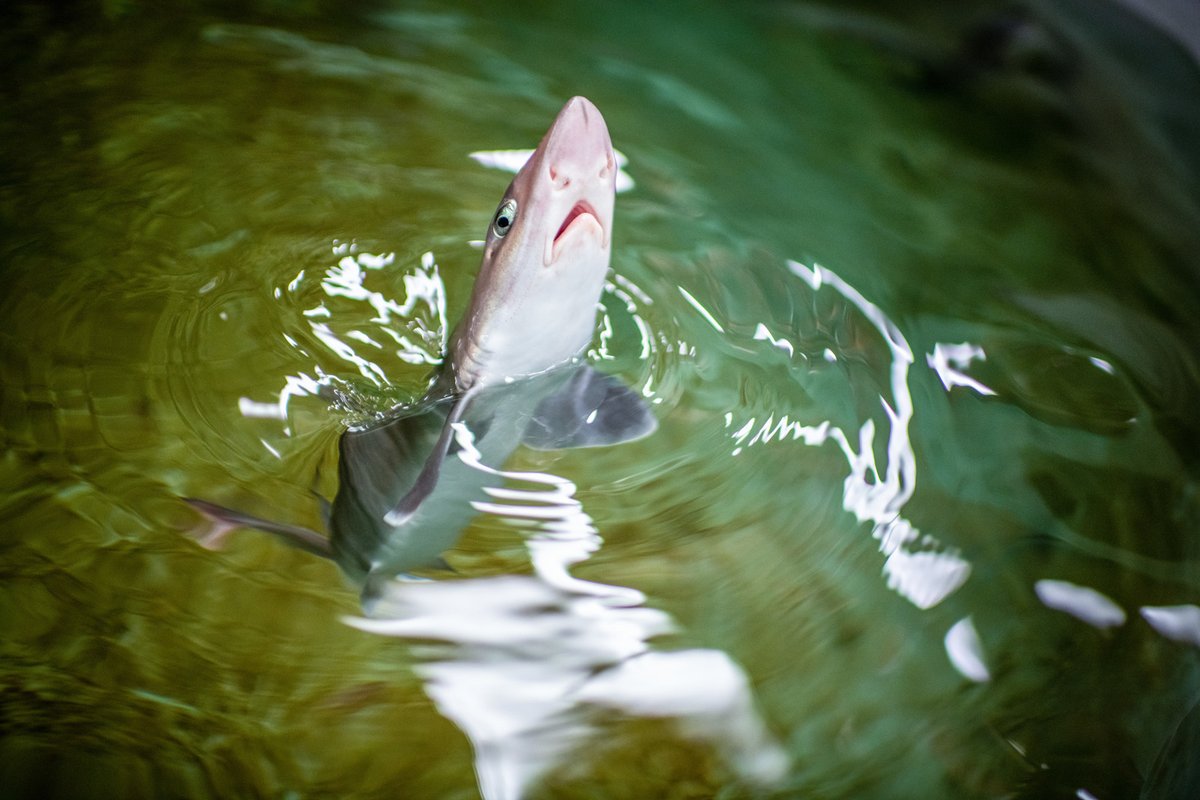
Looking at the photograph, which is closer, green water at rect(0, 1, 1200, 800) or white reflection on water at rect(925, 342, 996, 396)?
green water at rect(0, 1, 1200, 800)

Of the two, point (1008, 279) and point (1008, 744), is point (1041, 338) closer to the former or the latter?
point (1008, 279)

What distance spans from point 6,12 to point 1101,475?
8.29ft

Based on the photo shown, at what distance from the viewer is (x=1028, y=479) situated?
1640 millimetres

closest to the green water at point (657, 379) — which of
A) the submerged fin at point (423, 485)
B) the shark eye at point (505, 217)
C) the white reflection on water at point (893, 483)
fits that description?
the white reflection on water at point (893, 483)

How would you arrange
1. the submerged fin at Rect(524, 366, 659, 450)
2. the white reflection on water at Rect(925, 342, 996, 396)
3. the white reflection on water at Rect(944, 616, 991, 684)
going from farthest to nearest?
the white reflection on water at Rect(925, 342, 996, 396), the submerged fin at Rect(524, 366, 659, 450), the white reflection on water at Rect(944, 616, 991, 684)

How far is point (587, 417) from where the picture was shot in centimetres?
153

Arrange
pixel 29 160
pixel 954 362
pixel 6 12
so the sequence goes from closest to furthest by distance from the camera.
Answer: pixel 954 362 < pixel 29 160 < pixel 6 12

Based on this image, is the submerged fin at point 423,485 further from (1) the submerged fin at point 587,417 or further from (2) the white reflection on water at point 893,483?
(2) the white reflection on water at point 893,483

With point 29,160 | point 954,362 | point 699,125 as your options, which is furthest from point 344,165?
Result: point 954,362

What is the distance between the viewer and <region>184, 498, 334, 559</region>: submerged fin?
1398 millimetres

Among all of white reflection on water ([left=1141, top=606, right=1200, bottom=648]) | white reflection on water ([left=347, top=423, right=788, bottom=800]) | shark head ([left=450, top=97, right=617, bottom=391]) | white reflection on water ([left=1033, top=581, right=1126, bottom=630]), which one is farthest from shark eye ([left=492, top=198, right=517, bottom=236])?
white reflection on water ([left=1141, top=606, right=1200, bottom=648])

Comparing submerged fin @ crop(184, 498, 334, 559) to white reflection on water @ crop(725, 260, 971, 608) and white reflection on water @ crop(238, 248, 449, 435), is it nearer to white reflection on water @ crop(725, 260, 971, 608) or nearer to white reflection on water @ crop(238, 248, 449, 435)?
white reflection on water @ crop(238, 248, 449, 435)

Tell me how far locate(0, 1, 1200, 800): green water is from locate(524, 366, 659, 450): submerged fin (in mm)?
43

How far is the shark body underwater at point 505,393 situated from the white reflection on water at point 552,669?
0.09m
